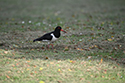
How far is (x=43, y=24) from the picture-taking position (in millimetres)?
10398

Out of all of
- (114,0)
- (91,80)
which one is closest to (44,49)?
(91,80)

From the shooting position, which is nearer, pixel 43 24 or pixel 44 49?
pixel 44 49

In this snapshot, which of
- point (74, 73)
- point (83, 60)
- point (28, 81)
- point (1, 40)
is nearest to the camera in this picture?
point (28, 81)

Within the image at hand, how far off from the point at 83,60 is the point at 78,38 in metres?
2.24

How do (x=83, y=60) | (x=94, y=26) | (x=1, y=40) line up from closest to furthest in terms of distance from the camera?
1. (x=83, y=60)
2. (x=1, y=40)
3. (x=94, y=26)

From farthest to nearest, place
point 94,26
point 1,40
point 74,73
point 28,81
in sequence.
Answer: point 94,26 < point 1,40 < point 74,73 < point 28,81

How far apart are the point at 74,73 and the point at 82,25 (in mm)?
5596

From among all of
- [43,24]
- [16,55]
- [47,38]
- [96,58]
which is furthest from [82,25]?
[16,55]

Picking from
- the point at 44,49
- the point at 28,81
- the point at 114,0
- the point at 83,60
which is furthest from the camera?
the point at 114,0

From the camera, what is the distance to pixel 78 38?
788 centimetres

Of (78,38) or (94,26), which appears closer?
(78,38)

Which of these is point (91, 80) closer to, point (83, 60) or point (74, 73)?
point (74, 73)

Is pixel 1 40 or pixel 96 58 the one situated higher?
pixel 1 40

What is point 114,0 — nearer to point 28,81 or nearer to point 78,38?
point 78,38
